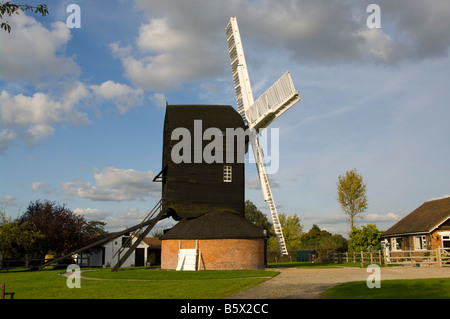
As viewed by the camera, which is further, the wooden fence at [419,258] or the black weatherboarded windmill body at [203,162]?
the black weatherboarded windmill body at [203,162]

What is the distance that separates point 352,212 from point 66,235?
2861cm

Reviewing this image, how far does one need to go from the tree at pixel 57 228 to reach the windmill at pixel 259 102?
1934 centimetres

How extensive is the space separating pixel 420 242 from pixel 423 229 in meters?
1.86

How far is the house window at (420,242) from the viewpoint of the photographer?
→ 106ft

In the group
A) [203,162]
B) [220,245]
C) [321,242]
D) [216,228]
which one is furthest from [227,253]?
[321,242]

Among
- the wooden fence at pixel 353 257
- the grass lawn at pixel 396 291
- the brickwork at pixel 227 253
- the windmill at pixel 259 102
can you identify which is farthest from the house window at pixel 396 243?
the grass lawn at pixel 396 291

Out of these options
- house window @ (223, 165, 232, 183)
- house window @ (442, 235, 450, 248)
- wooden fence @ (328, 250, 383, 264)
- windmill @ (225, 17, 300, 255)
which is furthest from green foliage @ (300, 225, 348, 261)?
house window @ (223, 165, 232, 183)

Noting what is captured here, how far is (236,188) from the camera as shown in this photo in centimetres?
2967

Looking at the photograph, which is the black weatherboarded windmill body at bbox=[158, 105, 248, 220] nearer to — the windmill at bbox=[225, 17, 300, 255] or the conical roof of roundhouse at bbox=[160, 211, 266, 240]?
the conical roof of roundhouse at bbox=[160, 211, 266, 240]

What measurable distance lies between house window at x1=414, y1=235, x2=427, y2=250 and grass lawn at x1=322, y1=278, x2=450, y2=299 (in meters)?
19.4

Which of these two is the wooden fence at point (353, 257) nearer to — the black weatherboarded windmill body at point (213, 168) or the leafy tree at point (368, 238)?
the leafy tree at point (368, 238)
